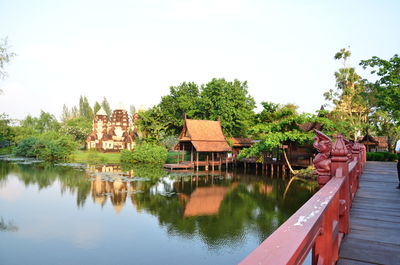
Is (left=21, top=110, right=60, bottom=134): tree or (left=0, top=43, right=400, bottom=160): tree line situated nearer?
(left=0, top=43, right=400, bottom=160): tree line

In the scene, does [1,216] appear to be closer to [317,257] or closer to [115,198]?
[115,198]

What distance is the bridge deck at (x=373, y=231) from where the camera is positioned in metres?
2.48

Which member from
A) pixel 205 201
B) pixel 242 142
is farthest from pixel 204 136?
pixel 205 201

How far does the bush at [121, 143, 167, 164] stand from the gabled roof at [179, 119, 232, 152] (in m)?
3.86

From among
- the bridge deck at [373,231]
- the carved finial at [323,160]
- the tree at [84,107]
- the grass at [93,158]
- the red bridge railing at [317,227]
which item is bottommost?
the grass at [93,158]

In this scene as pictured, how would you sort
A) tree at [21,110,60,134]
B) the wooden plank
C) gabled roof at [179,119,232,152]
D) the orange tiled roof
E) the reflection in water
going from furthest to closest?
1. tree at [21,110,60,134]
2. gabled roof at [179,119,232,152]
3. the orange tiled roof
4. the reflection in water
5. the wooden plank

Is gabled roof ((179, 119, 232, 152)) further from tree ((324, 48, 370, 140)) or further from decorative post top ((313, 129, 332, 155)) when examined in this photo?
decorative post top ((313, 129, 332, 155))

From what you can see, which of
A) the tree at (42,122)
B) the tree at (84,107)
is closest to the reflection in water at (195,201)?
the tree at (42,122)

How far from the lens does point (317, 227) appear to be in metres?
1.44

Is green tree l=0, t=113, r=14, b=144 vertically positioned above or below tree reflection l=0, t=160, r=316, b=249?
above

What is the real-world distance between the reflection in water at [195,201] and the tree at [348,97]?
11.6m

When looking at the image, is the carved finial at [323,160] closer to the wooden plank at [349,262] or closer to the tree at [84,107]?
the wooden plank at [349,262]

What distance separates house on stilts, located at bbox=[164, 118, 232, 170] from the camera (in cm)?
2486

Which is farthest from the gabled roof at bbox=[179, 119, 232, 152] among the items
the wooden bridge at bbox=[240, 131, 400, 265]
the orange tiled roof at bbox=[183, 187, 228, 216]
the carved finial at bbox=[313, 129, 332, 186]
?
the carved finial at bbox=[313, 129, 332, 186]
